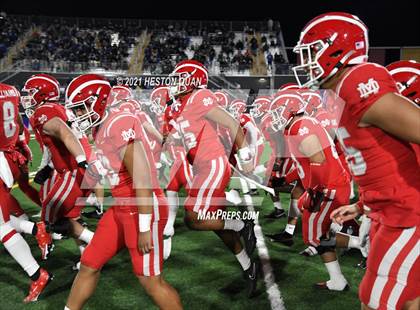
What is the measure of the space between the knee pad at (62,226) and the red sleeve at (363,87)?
A: 3.45 metres

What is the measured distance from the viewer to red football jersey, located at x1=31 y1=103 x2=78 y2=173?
14.4ft

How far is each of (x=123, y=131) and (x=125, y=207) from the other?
553 mm

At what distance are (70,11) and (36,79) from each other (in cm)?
3726

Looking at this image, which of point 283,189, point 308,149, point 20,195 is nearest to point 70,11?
point 20,195

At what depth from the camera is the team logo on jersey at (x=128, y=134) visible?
2.98 m

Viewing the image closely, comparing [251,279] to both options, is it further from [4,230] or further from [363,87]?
[363,87]

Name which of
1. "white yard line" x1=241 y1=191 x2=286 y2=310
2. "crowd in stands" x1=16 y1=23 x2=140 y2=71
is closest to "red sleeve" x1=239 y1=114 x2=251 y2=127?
"white yard line" x1=241 y1=191 x2=286 y2=310

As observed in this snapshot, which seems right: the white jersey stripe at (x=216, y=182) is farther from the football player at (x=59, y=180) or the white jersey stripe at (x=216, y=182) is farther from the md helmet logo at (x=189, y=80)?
the football player at (x=59, y=180)

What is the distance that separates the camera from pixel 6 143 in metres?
4.67

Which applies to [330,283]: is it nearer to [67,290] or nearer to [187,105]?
[187,105]

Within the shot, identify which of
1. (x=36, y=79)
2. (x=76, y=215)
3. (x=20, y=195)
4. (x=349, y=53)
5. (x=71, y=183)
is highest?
(x=349, y=53)

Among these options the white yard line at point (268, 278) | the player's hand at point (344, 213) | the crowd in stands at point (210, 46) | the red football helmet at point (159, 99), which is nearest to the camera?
the player's hand at point (344, 213)

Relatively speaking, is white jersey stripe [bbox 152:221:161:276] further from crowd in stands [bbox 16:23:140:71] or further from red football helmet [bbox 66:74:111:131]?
crowd in stands [bbox 16:23:140:71]

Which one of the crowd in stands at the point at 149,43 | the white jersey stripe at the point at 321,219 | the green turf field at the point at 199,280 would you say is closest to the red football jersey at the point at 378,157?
the white jersey stripe at the point at 321,219
